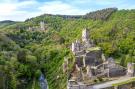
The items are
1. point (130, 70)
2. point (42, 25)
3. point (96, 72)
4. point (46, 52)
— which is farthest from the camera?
point (42, 25)

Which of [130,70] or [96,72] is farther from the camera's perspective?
[96,72]

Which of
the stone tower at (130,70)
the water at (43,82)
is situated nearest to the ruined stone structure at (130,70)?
the stone tower at (130,70)

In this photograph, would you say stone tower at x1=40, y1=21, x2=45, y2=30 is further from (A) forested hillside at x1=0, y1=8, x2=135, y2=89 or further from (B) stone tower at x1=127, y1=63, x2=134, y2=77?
(B) stone tower at x1=127, y1=63, x2=134, y2=77

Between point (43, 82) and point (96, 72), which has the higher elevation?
point (96, 72)

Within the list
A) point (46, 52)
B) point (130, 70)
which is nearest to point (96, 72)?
point (130, 70)

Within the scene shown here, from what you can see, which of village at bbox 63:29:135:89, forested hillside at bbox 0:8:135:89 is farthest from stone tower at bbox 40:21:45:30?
village at bbox 63:29:135:89

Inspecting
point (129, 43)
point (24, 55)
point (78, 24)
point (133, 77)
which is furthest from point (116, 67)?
point (78, 24)

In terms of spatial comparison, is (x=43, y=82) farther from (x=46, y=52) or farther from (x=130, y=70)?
(x=130, y=70)

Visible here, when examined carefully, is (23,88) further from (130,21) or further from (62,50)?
(130,21)
